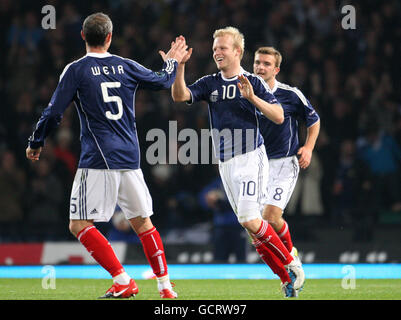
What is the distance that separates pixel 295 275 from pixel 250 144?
3.94 feet

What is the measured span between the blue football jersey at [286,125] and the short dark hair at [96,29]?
2173mm

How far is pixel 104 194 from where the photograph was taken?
21.0 ft

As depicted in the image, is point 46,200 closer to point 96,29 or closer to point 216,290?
point 216,290

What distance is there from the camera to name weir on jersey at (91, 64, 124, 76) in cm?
641

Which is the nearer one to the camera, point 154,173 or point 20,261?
point 20,261

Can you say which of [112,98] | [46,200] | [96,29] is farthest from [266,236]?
[46,200]

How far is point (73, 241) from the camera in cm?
1121

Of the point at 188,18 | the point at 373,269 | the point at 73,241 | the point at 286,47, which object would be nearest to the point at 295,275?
the point at 373,269

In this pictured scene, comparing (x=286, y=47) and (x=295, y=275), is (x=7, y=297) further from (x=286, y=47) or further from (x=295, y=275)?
(x=286, y=47)

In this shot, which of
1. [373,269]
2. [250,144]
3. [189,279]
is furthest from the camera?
[373,269]

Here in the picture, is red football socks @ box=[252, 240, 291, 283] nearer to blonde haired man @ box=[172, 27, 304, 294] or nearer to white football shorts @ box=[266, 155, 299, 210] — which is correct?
blonde haired man @ box=[172, 27, 304, 294]
